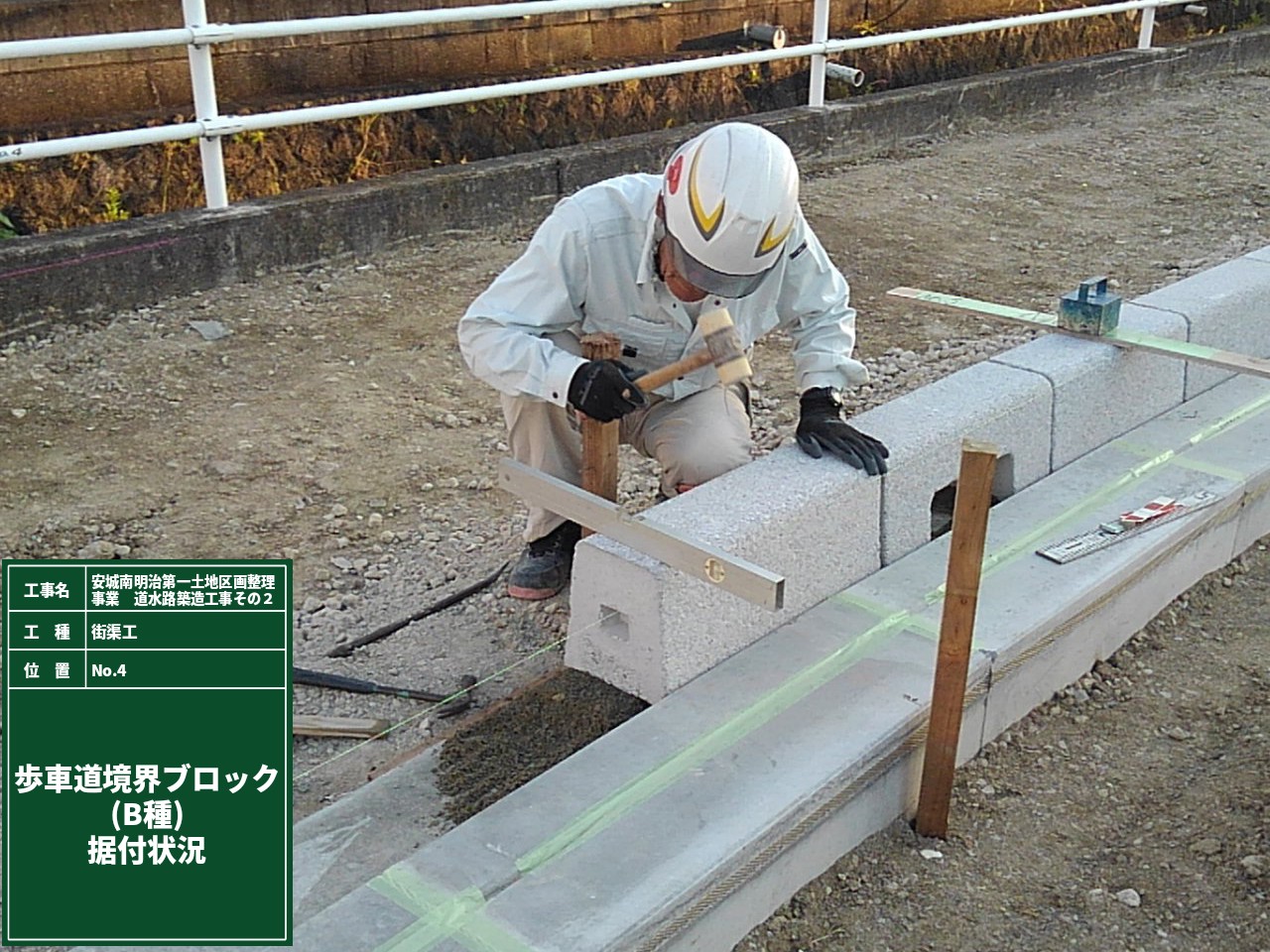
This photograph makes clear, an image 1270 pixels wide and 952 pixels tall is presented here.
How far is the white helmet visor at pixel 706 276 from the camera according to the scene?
3131 millimetres

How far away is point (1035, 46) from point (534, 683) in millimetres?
9478

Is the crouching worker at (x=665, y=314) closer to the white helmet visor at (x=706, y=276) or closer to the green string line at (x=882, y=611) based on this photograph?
the white helmet visor at (x=706, y=276)

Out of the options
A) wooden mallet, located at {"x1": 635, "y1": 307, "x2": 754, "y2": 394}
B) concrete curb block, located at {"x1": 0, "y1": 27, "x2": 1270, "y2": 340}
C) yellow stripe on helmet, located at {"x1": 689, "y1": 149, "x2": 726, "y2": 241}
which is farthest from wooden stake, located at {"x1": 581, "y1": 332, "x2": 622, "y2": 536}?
concrete curb block, located at {"x1": 0, "y1": 27, "x2": 1270, "y2": 340}

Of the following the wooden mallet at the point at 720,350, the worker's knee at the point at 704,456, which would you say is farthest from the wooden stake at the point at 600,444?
the worker's knee at the point at 704,456

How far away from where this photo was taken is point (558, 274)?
131 inches

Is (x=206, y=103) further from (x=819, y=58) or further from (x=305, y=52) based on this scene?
(x=819, y=58)

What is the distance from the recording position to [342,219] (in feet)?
19.7

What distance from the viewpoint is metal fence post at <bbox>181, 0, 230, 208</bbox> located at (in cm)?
550

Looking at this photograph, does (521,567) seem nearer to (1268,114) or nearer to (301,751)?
(301,751)

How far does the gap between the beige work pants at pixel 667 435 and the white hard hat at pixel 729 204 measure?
53 cm

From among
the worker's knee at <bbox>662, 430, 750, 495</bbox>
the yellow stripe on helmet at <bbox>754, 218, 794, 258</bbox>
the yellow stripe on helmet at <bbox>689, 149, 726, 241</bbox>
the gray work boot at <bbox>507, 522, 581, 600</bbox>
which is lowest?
the gray work boot at <bbox>507, 522, 581, 600</bbox>

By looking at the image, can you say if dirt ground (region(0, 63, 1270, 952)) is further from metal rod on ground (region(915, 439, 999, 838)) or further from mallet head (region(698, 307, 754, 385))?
mallet head (region(698, 307, 754, 385))

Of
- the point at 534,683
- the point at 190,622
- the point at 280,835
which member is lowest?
the point at 534,683

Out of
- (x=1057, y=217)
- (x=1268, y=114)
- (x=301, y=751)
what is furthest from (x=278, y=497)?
(x=1268, y=114)
